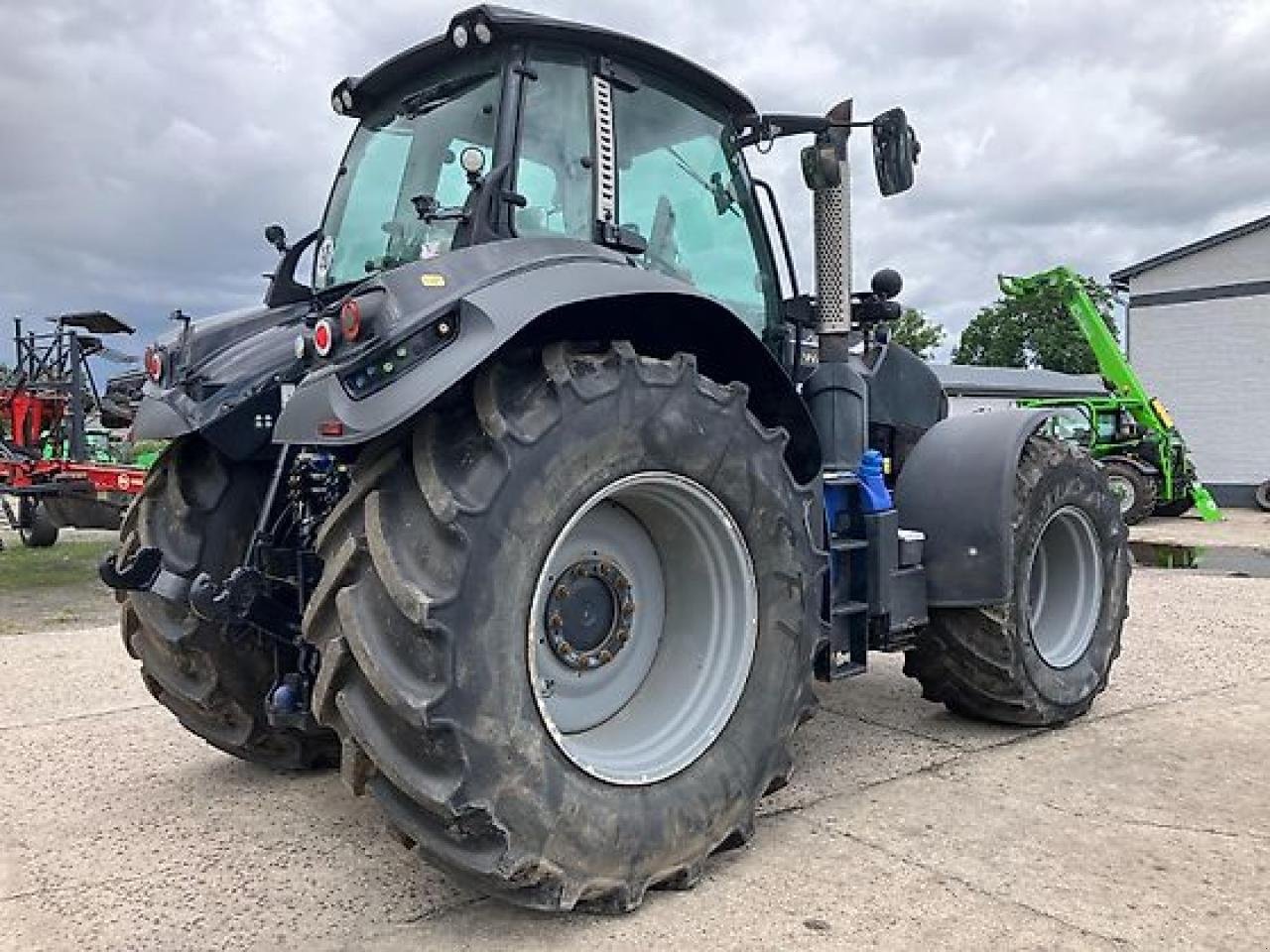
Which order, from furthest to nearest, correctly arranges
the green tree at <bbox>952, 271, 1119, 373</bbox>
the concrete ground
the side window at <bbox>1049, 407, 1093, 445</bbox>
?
the green tree at <bbox>952, 271, 1119, 373</bbox>, the side window at <bbox>1049, 407, 1093, 445</bbox>, the concrete ground

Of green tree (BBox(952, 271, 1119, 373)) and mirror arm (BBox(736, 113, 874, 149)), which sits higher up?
green tree (BBox(952, 271, 1119, 373))

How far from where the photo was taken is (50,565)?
43.0 feet

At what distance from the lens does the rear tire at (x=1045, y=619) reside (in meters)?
4.76

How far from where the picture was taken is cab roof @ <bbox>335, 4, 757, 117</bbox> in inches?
143

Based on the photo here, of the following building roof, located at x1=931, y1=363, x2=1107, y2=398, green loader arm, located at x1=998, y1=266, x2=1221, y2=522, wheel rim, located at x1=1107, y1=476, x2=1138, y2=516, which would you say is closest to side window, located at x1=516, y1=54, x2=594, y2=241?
wheel rim, located at x1=1107, y1=476, x2=1138, y2=516

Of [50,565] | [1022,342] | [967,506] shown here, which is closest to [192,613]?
[967,506]

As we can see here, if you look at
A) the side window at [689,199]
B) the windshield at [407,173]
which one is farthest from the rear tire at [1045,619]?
the windshield at [407,173]

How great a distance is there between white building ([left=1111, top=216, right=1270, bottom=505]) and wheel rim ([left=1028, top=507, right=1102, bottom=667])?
23.6 meters

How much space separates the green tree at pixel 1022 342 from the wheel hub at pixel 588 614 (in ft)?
191

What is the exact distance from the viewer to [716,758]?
3.43 m

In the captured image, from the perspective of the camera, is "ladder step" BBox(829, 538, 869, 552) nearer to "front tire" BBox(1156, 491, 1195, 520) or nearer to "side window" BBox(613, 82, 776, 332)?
"side window" BBox(613, 82, 776, 332)

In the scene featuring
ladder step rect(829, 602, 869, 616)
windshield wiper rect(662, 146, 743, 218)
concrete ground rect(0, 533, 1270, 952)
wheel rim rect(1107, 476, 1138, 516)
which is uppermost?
windshield wiper rect(662, 146, 743, 218)

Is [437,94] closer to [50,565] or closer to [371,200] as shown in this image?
[371,200]

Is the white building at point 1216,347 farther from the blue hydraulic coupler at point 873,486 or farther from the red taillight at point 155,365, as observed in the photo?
the red taillight at point 155,365
